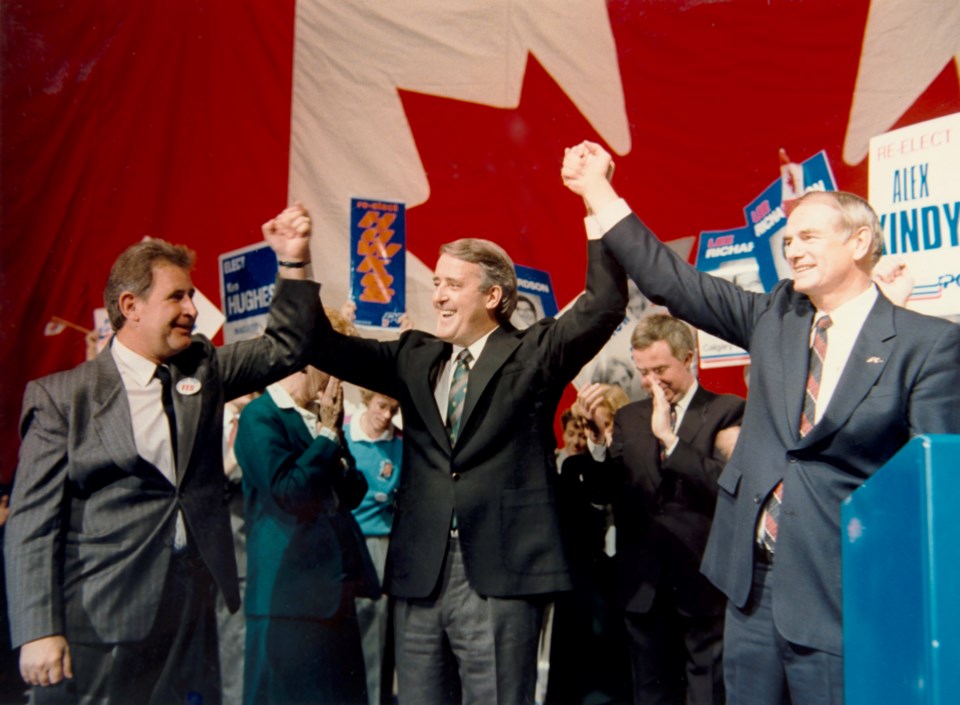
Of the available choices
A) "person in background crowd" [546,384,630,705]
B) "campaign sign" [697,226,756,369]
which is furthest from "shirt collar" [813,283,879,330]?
"person in background crowd" [546,384,630,705]

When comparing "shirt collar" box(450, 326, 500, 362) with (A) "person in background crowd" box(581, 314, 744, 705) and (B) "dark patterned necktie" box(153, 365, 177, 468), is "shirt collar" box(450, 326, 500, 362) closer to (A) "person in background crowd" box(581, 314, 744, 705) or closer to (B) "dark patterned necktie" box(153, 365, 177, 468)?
(A) "person in background crowd" box(581, 314, 744, 705)

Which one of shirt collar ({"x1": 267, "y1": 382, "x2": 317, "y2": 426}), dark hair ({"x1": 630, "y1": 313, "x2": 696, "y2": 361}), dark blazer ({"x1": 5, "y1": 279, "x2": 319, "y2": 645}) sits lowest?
dark blazer ({"x1": 5, "y1": 279, "x2": 319, "y2": 645})

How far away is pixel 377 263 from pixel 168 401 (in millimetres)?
1220

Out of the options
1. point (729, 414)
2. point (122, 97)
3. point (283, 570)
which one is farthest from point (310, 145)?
point (729, 414)

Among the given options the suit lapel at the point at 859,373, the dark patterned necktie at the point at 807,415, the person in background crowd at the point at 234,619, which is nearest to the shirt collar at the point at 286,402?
the person in background crowd at the point at 234,619

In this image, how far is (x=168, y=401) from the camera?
288cm

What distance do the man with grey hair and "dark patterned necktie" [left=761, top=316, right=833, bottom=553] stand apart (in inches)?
21.1

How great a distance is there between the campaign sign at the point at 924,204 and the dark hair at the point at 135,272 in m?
2.23

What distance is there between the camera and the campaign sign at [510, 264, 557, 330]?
3.86 metres

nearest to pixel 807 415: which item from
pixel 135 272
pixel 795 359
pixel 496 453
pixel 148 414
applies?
pixel 795 359

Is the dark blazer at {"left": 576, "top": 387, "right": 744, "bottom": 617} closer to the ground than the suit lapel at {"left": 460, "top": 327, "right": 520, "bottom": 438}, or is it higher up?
closer to the ground

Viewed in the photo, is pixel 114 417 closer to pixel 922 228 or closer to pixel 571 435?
pixel 571 435

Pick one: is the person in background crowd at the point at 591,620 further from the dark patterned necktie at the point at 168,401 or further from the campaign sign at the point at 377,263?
the dark patterned necktie at the point at 168,401

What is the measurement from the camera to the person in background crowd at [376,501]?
365 cm
